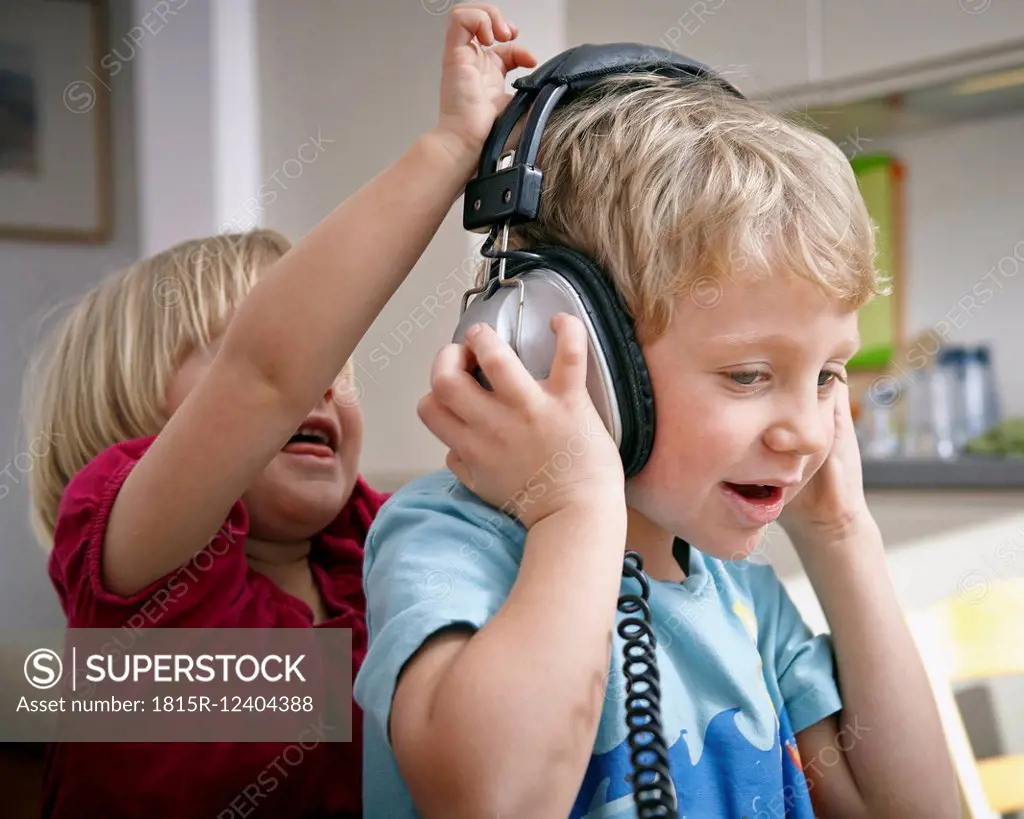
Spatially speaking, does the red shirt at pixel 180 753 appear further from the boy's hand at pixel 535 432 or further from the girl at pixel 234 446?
the boy's hand at pixel 535 432

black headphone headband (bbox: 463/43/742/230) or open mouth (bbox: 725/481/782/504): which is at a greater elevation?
black headphone headband (bbox: 463/43/742/230)

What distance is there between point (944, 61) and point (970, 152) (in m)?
0.38

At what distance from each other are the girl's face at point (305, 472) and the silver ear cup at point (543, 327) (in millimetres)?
415

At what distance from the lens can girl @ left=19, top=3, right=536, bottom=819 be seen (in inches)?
29.9

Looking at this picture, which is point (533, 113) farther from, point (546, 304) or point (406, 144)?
point (406, 144)

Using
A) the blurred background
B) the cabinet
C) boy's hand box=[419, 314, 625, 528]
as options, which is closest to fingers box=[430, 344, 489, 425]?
boy's hand box=[419, 314, 625, 528]

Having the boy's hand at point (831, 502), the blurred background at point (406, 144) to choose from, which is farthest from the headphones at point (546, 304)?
the blurred background at point (406, 144)

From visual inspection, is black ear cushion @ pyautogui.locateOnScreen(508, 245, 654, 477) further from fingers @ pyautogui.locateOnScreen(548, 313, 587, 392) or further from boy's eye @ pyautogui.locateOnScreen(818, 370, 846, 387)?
boy's eye @ pyautogui.locateOnScreen(818, 370, 846, 387)

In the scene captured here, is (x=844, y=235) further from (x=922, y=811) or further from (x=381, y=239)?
(x=922, y=811)

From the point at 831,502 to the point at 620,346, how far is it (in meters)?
0.32

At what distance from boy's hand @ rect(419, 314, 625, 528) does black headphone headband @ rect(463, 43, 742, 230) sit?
8cm

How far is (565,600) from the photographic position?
0.62m

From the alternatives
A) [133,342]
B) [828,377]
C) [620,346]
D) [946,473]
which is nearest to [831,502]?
[828,377]

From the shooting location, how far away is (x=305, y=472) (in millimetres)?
1088
